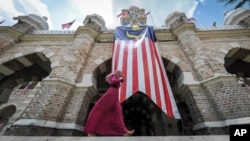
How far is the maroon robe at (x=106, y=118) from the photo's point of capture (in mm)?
3098

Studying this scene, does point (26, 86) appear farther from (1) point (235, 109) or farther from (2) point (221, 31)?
(2) point (221, 31)

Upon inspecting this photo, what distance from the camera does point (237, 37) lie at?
879cm

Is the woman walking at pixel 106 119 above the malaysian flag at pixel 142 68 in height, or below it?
below

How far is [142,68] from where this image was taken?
→ 20.6 feet

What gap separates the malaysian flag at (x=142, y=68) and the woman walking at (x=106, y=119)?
2.10 m

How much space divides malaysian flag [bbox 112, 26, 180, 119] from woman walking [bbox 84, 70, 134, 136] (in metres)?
2.10

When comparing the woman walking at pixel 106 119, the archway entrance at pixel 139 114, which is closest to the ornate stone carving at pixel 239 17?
the archway entrance at pixel 139 114

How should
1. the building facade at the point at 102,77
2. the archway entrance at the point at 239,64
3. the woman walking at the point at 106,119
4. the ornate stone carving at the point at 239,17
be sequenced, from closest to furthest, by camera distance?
the woman walking at the point at 106,119, the building facade at the point at 102,77, the archway entrance at the point at 239,64, the ornate stone carving at the point at 239,17

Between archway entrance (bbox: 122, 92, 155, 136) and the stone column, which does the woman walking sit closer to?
the stone column

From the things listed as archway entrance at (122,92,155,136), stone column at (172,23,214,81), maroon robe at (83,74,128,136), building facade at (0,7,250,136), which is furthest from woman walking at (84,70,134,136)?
archway entrance at (122,92,155,136)

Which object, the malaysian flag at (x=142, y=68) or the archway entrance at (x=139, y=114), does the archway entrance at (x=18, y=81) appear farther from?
the archway entrance at (x=139, y=114)

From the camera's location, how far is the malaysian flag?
5.55 m

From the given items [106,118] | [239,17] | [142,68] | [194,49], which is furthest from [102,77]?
[239,17]

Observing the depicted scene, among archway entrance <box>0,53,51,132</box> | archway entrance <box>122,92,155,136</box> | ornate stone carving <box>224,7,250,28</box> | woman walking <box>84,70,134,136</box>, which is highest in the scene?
ornate stone carving <box>224,7,250,28</box>
